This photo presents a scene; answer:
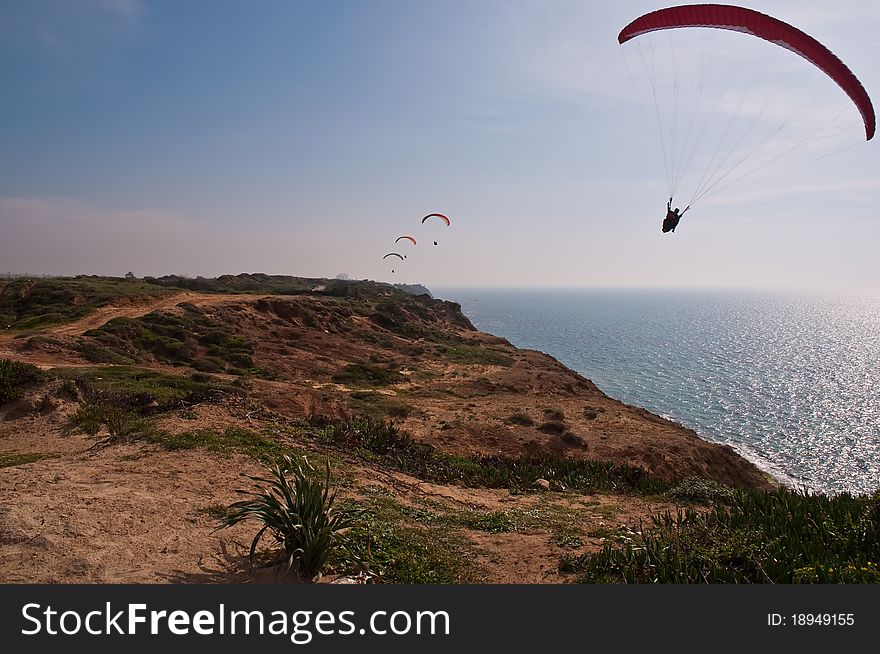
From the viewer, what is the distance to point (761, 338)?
11369 cm

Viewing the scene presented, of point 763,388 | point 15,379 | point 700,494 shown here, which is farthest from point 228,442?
point 763,388

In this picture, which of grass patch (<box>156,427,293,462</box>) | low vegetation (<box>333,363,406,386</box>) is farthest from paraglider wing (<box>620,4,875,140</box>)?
low vegetation (<box>333,363,406,386</box>)

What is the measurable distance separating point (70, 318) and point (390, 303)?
33714 mm

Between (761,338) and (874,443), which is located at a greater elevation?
(761,338)

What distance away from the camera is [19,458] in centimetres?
926

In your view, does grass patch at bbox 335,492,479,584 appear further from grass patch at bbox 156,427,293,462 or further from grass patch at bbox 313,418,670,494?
grass patch at bbox 313,418,670,494

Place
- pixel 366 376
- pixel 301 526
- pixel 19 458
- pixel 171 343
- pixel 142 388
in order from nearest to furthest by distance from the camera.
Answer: pixel 301 526, pixel 19 458, pixel 142 388, pixel 171 343, pixel 366 376

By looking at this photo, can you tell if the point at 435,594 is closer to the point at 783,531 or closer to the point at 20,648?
the point at 20,648

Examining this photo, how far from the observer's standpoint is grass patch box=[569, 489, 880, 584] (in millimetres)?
5312

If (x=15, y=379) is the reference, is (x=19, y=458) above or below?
below

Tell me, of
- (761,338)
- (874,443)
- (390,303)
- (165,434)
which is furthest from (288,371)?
(761,338)

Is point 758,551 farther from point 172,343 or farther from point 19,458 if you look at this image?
point 172,343

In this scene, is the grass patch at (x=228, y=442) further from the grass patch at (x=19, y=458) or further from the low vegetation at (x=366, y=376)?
the low vegetation at (x=366, y=376)

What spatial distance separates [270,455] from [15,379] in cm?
907
